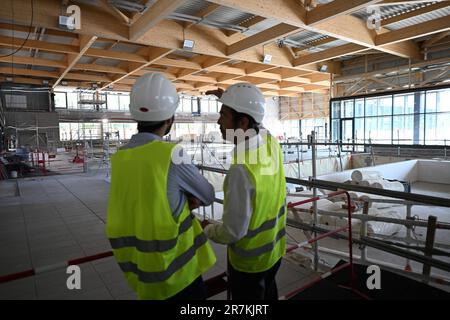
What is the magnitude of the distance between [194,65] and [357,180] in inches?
283

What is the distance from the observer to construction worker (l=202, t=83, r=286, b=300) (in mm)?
1407

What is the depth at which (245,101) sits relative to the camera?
61.6 inches

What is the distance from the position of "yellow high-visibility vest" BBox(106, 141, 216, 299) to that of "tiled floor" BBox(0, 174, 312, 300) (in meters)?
1.51

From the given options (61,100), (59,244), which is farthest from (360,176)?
(61,100)

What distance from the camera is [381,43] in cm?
824

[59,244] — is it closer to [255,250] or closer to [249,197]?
[255,250]

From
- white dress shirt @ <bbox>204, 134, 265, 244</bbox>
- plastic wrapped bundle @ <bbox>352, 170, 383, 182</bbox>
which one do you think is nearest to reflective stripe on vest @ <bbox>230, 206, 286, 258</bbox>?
white dress shirt @ <bbox>204, 134, 265, 244</bbox>

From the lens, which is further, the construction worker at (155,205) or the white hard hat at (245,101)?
the white hard hat at (245,101)

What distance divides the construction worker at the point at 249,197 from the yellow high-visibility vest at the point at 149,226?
0.79ft

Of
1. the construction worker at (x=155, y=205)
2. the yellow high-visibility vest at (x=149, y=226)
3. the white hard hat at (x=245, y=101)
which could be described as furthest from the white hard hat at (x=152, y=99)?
the white hard hat at (x=245, y=101)

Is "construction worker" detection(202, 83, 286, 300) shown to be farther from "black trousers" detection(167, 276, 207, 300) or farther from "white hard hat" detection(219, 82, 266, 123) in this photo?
"black trousers" detection(167, 276, 207, 300)

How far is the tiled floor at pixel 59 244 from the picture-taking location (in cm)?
277

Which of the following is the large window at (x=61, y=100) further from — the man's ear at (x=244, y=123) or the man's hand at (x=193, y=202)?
the man's hand at (x=193, y=202)

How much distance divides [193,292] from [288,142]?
7987 millimetres
